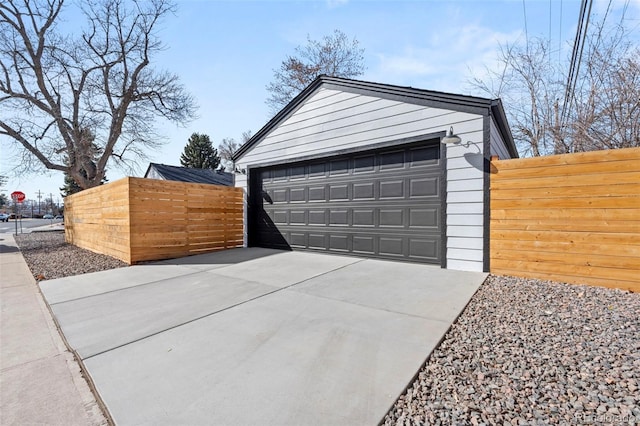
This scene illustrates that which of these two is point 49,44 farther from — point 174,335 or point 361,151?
point 174,335

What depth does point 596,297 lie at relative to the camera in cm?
325

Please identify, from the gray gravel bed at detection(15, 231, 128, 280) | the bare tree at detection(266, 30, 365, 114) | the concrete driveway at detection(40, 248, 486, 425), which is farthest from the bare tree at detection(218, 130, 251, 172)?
the concrete driveway at detection(40, 248, 486, 425)

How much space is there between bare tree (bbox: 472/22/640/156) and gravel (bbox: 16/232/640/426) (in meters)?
5.38

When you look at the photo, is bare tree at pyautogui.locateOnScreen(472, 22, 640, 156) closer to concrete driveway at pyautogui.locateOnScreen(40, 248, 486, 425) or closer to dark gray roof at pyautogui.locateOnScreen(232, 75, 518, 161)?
dark gray roof at pyautogui.locateOnScreen(232, 75, 518, 161)

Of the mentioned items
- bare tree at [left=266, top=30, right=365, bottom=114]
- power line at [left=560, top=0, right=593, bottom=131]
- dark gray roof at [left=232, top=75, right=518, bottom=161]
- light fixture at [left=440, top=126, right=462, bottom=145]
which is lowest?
light fixture at [left=440, top=126, right=462, bottom=145]

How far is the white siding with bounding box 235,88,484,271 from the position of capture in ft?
14.9

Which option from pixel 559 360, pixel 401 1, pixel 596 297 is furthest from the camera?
pixel 401 1

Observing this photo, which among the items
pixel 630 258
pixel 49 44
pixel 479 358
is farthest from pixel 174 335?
pixel 49 44

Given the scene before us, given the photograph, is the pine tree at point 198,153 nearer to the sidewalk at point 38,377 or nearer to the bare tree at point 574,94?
the bare tree at point 574,94

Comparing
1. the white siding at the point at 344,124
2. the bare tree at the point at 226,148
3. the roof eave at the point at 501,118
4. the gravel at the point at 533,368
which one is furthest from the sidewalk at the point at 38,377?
the bare tree at the point at 226,148

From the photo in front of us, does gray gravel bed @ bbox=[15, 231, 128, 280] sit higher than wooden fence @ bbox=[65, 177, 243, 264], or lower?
lower

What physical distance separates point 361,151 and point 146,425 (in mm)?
5220

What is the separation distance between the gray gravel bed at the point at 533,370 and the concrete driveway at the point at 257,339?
167 millimetres

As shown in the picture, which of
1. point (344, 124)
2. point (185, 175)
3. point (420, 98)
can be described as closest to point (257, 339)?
point (420, 98)
